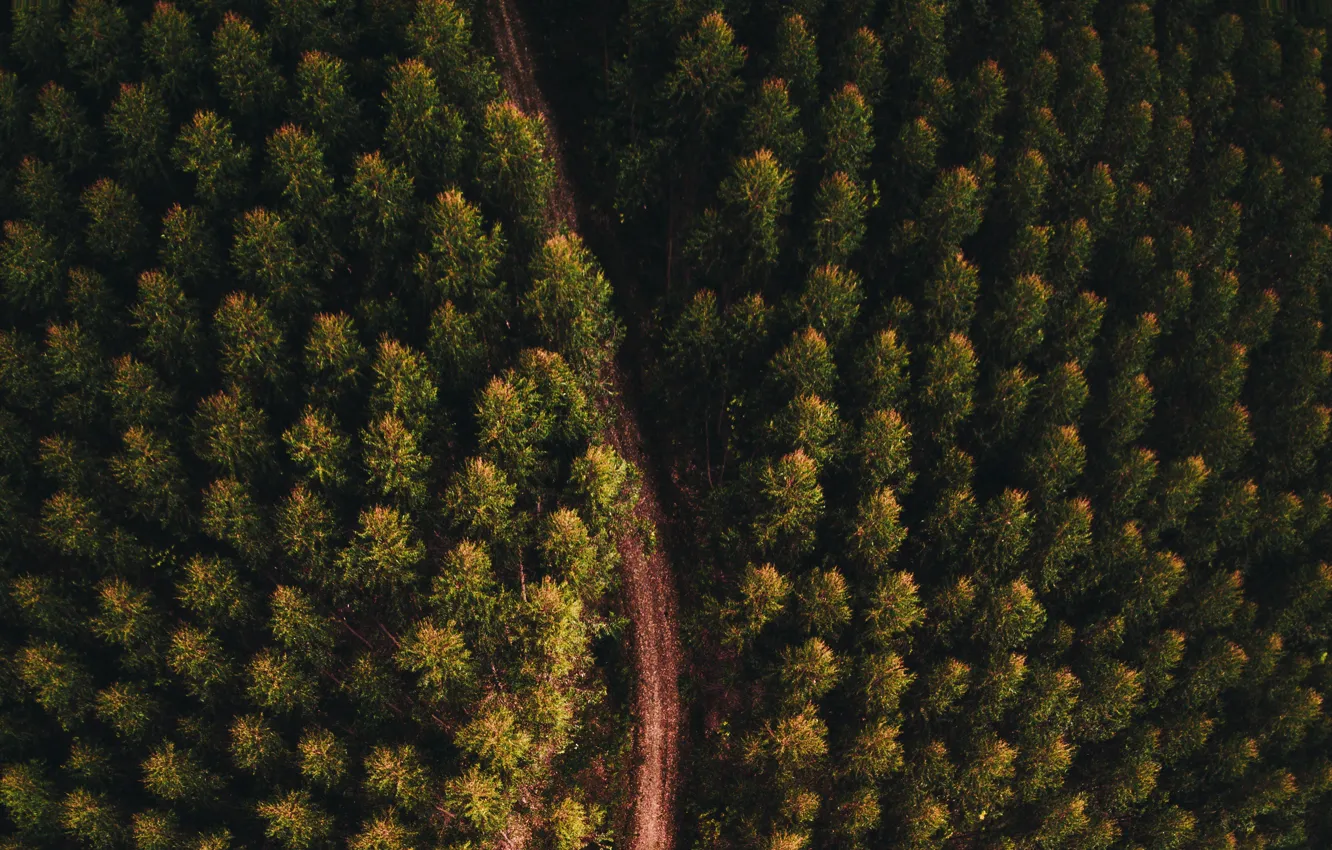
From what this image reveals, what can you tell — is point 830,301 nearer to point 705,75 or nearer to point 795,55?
point 705,75

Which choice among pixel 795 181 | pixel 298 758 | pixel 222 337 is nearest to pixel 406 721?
pixel 298 758

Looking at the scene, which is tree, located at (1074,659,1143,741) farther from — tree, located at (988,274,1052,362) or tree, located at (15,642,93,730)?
tree, located at (15,642,93,730)

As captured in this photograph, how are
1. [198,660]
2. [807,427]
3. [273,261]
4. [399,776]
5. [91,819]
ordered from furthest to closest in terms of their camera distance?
[807,427] → [273,261] → [198,660] → [399,776] → [91,819]

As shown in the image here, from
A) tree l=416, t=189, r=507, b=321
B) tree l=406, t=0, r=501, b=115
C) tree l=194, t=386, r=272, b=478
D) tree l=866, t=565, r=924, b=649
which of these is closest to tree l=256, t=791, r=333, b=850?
tree l=194, t=386, r=272, b=478

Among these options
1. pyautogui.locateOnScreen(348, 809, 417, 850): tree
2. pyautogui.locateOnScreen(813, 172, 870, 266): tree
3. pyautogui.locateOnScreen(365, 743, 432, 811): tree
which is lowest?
pyautogui.locateOnScreen(348, 809, 417, 850): tree

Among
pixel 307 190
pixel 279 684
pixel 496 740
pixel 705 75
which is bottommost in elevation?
pixel 496 740

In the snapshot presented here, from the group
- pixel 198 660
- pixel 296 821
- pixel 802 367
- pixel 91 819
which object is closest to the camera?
pixel 91 819

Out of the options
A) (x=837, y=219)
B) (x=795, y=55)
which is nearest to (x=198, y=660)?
(x=837, y=219)
